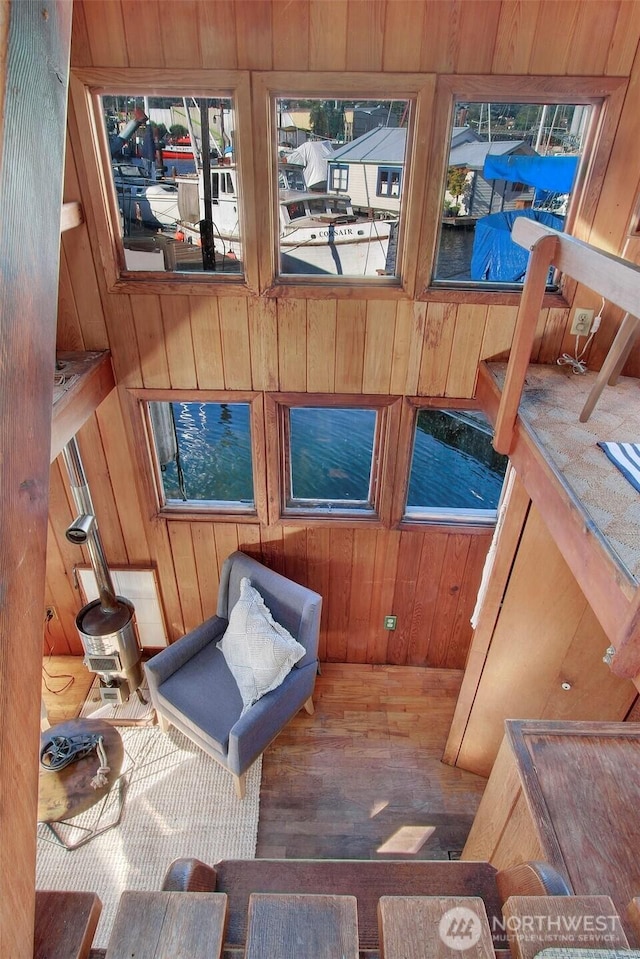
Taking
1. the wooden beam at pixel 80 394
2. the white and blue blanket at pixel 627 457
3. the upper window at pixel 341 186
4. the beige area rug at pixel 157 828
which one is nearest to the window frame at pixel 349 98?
the upper window at pixel 341 186

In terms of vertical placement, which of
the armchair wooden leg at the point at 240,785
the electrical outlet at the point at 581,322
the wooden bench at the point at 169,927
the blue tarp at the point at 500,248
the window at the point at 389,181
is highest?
the window at the point at 389,181

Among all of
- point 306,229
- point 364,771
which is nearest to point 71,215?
point 306,229

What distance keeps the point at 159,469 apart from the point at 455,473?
1.82 metres

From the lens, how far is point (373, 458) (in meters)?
3.17

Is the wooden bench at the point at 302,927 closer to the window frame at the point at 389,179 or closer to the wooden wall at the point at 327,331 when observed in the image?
the wooden wall at the point at 327,331

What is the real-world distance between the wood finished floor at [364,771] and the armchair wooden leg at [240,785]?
0.11 metres

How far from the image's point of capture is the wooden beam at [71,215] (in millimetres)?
2258

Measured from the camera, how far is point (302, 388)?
2.87 m

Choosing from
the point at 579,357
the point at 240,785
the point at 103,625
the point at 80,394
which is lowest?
the point at 240,785

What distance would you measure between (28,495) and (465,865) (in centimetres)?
101

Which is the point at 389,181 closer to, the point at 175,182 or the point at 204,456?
the point at 175,182

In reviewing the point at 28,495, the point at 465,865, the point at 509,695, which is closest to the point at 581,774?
the point at 465,865

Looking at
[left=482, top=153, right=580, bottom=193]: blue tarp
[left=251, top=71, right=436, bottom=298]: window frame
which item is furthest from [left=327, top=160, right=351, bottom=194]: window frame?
[left=482, top=153, right=580, bottom=193]: blue tarp

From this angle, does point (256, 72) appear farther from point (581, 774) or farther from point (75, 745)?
point (75, 745)
